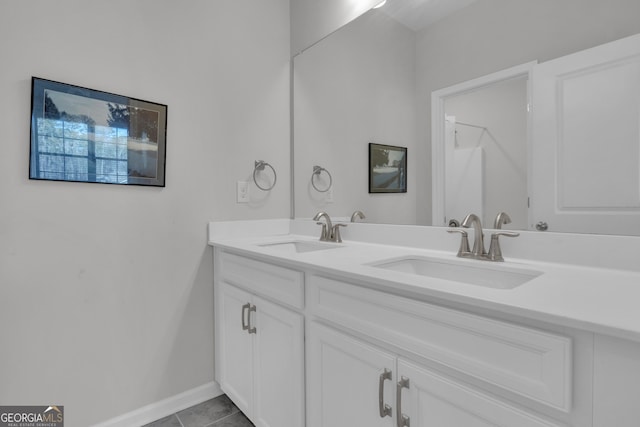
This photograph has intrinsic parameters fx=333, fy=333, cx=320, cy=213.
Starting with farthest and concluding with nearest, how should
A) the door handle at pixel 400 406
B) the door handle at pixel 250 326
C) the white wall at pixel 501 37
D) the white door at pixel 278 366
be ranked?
the door handle at pixel 250 326 < the white door at pixel 278 366 < the white wall at pixel 501 37 < the door handle at pixel 400 406

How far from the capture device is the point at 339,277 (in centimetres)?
105

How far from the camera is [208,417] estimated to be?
5.42 feet

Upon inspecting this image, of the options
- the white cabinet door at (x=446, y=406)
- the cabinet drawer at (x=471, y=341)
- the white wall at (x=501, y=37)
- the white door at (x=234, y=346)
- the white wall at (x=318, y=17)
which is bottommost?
the white door at (x=234, y=346)

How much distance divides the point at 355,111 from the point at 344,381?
131 centimetres

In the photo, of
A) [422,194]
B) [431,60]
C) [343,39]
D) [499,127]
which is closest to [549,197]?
[499,127]

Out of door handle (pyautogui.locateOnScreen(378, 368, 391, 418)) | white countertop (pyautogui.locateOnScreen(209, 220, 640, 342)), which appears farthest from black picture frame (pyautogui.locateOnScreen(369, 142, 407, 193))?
door handle (pyautogui.locateOnScreen(378, 368, 391, 418))

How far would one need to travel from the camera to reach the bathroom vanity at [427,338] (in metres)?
0.60

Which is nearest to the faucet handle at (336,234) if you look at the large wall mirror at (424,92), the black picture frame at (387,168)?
the large wall mirror at (424,92)

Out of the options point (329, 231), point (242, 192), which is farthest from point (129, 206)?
point (329, 231)

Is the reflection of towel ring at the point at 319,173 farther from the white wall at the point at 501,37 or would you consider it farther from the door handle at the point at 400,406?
the door handle at the point at 400,406

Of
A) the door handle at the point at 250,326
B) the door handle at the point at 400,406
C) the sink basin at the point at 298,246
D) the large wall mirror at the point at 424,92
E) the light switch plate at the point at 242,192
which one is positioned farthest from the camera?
the light switch plate at the point at 242,192

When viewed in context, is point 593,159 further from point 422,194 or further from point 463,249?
point 422,194

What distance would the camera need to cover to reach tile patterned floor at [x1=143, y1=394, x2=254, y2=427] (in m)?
1.60

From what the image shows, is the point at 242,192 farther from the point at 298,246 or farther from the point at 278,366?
the point at 278,366
